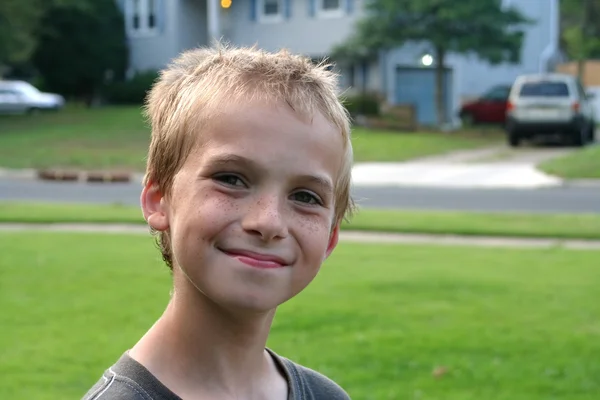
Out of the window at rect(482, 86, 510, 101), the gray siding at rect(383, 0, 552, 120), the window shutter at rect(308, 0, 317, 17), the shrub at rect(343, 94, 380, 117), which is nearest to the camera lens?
the shrub at rect(343, 94, 380, 117)

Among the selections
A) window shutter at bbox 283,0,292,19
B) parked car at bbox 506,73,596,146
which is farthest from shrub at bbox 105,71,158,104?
parked car at bbox 506,73,596,146

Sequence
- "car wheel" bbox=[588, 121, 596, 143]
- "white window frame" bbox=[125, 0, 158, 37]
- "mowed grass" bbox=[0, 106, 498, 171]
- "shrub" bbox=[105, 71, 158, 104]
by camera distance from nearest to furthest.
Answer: "mowed grass" bbox=[0, 106, 498, 171]
"car wheel" bbox=[588, 121, 596, 143]
"shrub" bbox=[105, 71, 158, 104]
"white window frame" bbox=[125, 0, 158, 37]

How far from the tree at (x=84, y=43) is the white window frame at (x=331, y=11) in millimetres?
9274

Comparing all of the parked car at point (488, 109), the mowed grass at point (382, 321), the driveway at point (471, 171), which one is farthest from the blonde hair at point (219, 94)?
the parked car at point (488, 109)

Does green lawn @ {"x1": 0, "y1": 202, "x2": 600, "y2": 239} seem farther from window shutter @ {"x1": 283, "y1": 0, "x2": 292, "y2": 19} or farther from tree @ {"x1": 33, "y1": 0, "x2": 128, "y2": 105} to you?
tree @ {"x1": 33, "y1": 0, "x2": 128, "y2": 105}

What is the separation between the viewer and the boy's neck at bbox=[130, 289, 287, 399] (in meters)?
1.52

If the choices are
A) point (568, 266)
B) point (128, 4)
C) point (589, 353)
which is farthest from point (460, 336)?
point (128, 4)

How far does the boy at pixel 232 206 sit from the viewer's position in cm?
146

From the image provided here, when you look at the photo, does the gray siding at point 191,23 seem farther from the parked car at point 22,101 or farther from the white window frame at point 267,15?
the parked car at point 22,101

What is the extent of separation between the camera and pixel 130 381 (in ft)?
4.79

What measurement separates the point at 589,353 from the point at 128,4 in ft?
128

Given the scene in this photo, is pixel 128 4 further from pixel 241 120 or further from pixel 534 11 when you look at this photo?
pixel 241 120

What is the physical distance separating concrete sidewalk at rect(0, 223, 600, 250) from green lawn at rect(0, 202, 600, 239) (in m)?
0.17

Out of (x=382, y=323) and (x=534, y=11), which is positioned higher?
(x=534, y=11)
